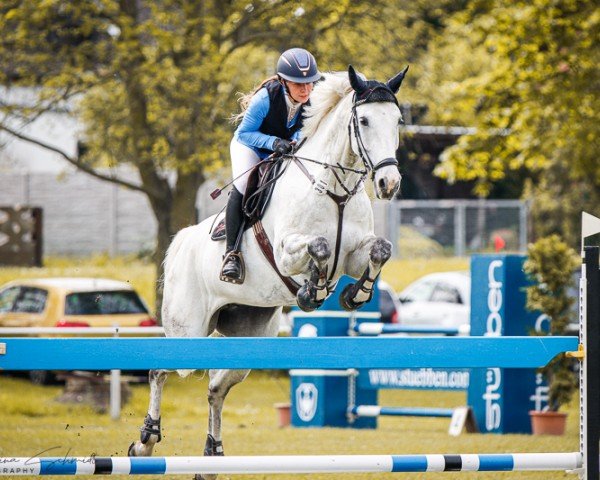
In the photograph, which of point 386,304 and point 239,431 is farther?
point 386,304

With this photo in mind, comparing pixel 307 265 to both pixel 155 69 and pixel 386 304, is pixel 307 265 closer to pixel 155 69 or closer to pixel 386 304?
pixel 155 69

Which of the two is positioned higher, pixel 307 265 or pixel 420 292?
pixel 307 265

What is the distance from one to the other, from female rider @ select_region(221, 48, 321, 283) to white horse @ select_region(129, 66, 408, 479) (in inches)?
3.8

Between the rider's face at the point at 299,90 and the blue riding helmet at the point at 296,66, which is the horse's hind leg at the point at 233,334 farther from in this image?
the blue riding helmet at the point at 296,66

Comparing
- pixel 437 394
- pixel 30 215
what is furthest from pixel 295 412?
pixel 30 215

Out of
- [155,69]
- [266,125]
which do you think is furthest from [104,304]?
[266,125]

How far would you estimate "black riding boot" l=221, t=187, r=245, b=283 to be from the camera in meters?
6.07

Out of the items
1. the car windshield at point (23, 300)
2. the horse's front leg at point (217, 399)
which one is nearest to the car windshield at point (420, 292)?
the car windshield at point (23, 300)

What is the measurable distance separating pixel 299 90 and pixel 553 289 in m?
4.68

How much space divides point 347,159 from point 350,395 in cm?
551

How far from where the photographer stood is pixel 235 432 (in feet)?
34.2

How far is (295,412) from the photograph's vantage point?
10938 millimetres

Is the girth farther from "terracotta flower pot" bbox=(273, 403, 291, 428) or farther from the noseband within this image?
"terracotta flower pot" bbox=(273, 403, 291, 428)

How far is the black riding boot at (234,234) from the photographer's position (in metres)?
6.07
